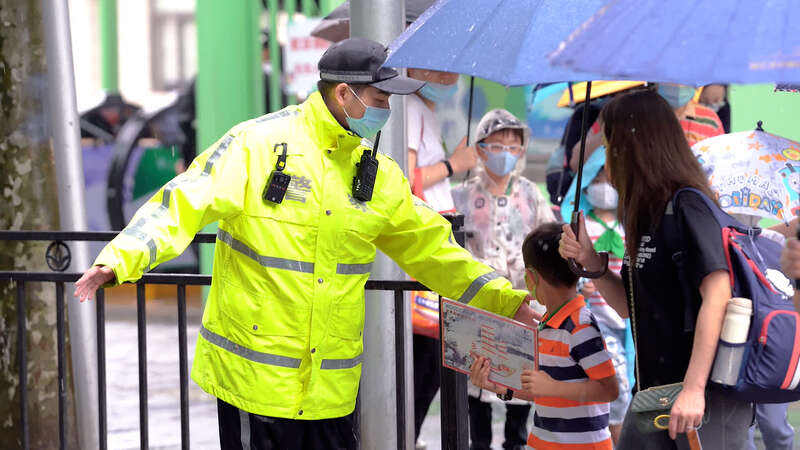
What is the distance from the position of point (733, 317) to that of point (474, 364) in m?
0.92

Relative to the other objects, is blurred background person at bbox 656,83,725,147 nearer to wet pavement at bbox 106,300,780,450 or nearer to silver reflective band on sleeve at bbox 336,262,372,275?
wet pavement at bbox 106,300,780,450

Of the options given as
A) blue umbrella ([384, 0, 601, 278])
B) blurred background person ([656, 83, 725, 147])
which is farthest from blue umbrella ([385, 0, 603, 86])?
blurred background person ([656, 83, 725, 147])

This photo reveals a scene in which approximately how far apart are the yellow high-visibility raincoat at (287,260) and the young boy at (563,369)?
1.61 feet

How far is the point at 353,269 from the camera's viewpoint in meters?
3.67

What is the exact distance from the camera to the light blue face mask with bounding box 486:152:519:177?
5.80 metres

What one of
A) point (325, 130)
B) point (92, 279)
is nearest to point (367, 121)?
point (325, 130)

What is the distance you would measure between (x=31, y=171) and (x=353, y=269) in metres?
2.87

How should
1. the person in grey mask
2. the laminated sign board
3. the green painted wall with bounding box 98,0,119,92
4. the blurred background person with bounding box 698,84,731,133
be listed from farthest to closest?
the green painted wall with bounding box 98,0,119,92 < the blurred background person with bounding box 698,84,731,133 < the person in grey mask < the laminated sign board

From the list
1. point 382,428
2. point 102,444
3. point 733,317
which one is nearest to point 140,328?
point 102,444

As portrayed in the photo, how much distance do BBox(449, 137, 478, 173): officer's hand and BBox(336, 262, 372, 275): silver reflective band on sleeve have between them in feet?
6.94

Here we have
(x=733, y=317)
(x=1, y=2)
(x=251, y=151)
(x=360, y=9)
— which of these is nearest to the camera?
(x=733, y=317)

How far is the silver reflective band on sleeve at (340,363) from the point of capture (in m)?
3.63

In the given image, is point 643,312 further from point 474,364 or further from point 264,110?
point 264,110

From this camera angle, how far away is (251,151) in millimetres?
3527
